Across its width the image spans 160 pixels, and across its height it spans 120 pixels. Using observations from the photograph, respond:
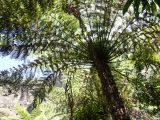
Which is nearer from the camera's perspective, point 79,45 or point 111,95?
point 111,95

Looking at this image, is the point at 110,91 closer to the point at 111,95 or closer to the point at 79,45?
the point at 111,95

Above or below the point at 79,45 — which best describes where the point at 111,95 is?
below

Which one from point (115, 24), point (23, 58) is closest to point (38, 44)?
point (23, 58)

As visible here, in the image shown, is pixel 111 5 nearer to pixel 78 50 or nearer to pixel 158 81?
pixel 78 50

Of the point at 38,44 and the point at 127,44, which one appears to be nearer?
the point at 38,44

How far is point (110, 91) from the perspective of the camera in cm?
504

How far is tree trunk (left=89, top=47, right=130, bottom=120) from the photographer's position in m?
4.82

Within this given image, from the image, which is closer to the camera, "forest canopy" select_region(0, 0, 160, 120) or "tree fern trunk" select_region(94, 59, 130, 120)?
"tree fern trunk" select_region(94, 59, 130, 120)

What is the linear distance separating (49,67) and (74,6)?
1140 millimetres

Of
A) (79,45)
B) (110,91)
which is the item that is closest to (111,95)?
(110,91)

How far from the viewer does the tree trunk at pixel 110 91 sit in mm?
4824

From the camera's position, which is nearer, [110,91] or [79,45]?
[110,91]

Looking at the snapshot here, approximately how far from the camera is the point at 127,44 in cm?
605

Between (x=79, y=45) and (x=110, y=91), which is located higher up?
(x=79, y=45)
